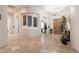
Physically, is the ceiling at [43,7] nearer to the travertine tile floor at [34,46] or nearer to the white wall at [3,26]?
the white wall at [3,26]

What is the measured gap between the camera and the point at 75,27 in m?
3.07

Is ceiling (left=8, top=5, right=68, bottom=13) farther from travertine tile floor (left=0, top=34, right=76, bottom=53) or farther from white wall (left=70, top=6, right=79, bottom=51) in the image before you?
travertine tile floor (left=0, top=34, right=76, bottom=53)

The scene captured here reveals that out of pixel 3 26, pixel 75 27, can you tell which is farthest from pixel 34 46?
pixel 75 27

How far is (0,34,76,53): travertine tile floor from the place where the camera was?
3064 mm

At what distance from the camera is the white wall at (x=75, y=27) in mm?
3037

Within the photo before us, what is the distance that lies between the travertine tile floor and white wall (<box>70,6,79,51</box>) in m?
0.12

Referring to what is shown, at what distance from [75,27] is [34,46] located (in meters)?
0.96

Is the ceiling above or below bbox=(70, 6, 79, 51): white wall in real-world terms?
above

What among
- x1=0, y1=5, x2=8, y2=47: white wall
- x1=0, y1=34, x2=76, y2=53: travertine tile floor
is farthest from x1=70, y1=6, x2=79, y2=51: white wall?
x1=0, y1=5, x2=8, y2=47: white wall

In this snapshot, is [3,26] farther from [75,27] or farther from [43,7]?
[75,27]
